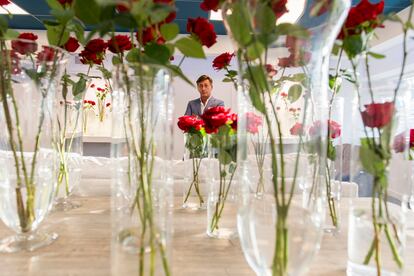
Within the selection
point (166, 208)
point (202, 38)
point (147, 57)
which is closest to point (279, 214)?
point (166, 208)

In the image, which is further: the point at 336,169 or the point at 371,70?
the point at 336,169

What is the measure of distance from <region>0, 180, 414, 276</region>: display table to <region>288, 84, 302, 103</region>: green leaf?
22 cm

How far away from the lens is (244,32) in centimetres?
38

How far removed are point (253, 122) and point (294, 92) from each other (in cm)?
7

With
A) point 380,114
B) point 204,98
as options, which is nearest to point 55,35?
point 380,114

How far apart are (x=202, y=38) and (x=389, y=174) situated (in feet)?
1.41

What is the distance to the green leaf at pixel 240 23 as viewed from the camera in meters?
0.37

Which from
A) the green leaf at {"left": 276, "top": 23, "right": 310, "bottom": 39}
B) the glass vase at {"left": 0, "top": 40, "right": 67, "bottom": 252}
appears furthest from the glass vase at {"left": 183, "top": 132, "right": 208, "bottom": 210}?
the green leaf at {"left": 276, "top": 23, "right": 310, "bottom": 39}

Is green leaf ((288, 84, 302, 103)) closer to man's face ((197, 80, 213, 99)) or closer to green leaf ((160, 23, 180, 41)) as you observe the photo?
green leaf ((160, 23, 180, 41))

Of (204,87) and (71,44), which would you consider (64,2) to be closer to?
(71,44)

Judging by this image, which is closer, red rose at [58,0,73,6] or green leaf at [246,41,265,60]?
green leaf at [246,41,265,60]

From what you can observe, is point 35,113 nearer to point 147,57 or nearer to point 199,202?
point 147,57

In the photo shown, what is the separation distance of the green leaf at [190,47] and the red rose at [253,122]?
107 millimetres

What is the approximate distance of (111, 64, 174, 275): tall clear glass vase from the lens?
1.37ft
